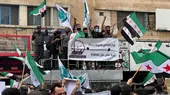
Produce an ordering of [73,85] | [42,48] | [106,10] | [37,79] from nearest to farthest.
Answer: [73,85]
[37,79]
[42,48]
[106,10]

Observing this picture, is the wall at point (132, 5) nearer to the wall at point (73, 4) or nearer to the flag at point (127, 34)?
the wall at point (73, 4)

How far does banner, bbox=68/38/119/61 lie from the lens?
46.1 ft

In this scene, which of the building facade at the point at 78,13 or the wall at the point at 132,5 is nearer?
the building facade at the point at 78,13

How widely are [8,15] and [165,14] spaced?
9.01 m

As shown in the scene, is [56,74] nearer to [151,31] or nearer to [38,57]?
[38,57]

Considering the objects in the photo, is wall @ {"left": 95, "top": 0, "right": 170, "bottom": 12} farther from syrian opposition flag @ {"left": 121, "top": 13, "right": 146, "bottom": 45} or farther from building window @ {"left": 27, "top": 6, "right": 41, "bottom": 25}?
syrian opposition flag @ {"left": 121, "top": 13, "right": 146, "bottom": 45}

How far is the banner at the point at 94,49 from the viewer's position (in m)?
14.0

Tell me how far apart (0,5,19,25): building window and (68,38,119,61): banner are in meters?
9.64

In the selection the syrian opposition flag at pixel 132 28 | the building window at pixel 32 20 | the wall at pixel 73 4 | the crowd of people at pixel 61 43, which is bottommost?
the crowd of people at pixel 61 43

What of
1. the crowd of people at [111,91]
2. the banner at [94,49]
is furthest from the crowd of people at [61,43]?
the crowd of people at [111,91]

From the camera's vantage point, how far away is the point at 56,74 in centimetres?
1414

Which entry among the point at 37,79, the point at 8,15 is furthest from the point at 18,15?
the point at 37,79

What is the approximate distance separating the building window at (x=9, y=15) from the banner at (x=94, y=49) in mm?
9639

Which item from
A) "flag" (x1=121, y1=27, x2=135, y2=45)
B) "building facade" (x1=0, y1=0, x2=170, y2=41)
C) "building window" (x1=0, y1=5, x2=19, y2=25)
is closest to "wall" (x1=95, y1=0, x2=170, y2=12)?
"building facade" (x1=0, y1=0, x2=170, y2=41)
